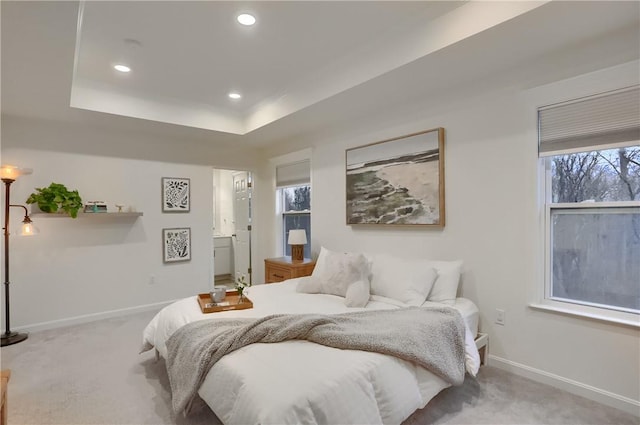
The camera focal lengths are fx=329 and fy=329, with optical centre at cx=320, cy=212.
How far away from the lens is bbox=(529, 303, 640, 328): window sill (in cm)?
208

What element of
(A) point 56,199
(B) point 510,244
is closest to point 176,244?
(A) point 56,199

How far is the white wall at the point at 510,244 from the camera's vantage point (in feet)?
7.12

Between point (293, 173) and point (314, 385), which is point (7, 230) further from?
point (314, 385)

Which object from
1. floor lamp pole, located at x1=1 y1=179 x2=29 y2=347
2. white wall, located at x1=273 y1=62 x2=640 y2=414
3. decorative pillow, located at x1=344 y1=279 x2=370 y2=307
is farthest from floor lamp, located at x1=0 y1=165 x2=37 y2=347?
white wall, located at x1=273 y1=62 x2=640 y2=414

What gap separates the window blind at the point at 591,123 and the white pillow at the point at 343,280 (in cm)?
168

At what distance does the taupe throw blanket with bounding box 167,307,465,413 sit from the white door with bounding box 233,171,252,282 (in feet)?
11.5

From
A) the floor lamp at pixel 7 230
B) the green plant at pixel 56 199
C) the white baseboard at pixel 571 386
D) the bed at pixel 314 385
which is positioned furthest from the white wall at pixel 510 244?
the floor lamp at pixel 7 230

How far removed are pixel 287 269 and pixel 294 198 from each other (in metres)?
1.33

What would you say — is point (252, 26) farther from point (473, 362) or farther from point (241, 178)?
point (241, 178)

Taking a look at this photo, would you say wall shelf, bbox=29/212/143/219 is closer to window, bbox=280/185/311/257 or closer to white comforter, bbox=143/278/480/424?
window, bbox=280/185/311/257

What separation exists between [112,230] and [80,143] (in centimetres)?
113

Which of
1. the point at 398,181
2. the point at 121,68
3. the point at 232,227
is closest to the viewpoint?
the point at 121,68

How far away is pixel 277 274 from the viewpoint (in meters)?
4.32

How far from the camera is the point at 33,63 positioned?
7.83 feet
